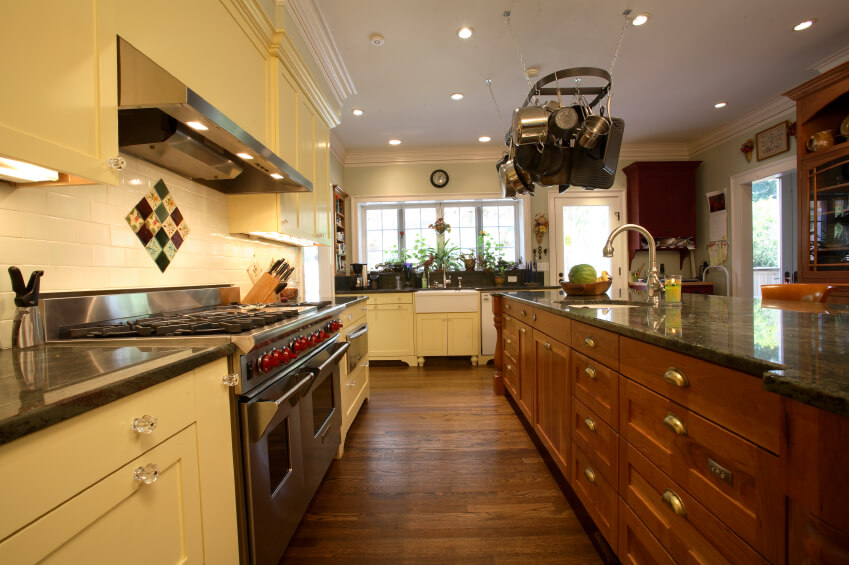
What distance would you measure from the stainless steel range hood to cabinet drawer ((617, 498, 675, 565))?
1.75 meters

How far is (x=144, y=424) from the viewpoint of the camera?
2.31 ft

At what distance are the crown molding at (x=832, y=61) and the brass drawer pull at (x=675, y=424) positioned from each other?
3.78 meters

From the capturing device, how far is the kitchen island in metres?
0.53

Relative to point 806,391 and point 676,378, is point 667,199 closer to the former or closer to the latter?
point 676,378

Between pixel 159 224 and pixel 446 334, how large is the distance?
3.23m

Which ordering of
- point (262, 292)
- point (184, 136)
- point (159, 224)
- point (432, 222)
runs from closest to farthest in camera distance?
point (184, 136)
point (159, 224)
point (262, 292)
point (432, 222)

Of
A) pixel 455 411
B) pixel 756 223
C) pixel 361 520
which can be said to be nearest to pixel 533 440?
pixel 455 411

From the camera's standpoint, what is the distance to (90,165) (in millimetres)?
890

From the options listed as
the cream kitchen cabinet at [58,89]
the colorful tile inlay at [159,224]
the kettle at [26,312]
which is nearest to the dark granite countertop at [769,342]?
the cream kitchen cabinet at [58,89]

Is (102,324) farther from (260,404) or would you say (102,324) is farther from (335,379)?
(335,379)

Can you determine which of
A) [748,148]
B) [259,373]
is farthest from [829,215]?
[259,373]

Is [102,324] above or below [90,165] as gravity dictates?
below

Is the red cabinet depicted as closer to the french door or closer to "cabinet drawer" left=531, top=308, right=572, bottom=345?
the french door

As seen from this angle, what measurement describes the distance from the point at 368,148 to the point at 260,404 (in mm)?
4231
